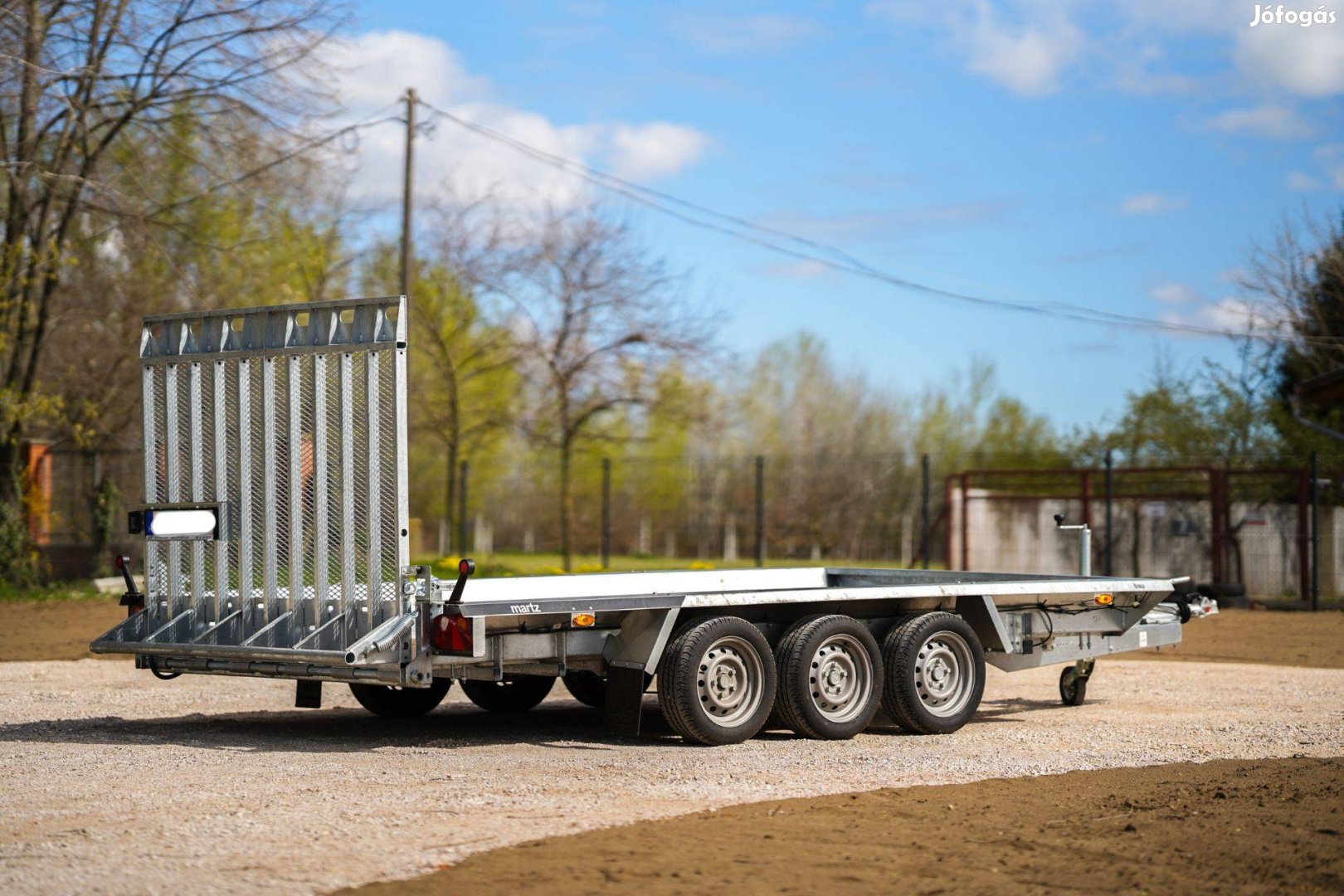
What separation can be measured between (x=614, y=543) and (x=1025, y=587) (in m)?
29.9

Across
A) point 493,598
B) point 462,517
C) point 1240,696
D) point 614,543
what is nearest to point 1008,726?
point 1240,696

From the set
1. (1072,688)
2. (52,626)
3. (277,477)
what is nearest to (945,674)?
(1072,688)

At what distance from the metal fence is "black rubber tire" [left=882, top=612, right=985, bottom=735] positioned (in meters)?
14.6

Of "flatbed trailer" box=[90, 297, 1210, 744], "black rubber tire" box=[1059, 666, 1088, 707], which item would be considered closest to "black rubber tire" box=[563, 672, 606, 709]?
"flatbed trailer" box=[90, 297, 1210, 744]

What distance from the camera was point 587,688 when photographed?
11.8 meters

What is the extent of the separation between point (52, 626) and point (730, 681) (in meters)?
13.0

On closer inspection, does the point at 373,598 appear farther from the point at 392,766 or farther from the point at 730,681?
the point at 730,681

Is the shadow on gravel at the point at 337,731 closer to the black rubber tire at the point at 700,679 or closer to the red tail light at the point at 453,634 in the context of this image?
the black rubber tire at the point at 700,679

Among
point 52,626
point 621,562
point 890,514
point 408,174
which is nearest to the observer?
point 52,626

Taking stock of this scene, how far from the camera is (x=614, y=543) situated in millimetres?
40781

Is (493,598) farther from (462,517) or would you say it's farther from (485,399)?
(485,399)

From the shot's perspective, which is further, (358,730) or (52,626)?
(52,626)

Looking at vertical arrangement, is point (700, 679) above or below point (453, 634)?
below

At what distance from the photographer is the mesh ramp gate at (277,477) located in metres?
9.14
